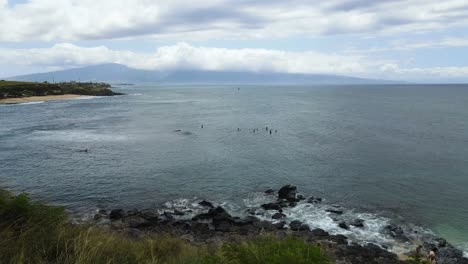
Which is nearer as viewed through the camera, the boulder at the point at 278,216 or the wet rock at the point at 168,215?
the wet rock at the point at 168,215

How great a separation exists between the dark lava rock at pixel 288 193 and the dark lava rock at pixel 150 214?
12028 millimetres

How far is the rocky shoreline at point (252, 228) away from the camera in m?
25.8

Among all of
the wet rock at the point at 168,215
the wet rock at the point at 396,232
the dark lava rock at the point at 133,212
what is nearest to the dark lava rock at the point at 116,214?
the dark lava rock at the point at 133,212

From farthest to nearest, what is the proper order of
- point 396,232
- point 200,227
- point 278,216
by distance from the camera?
1. point 278,216
2. point 200,227
3. point 396,232

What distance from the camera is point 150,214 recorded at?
33000mm

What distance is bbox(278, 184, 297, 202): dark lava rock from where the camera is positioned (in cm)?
3750

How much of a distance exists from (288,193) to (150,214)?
44.3 feet

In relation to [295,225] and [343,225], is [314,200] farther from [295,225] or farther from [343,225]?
[295,225]

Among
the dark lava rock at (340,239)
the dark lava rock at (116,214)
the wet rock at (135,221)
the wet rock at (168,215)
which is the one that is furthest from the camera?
the wet rock at (168,215)

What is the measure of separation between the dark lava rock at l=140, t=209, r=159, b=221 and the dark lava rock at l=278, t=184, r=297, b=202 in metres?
12.0

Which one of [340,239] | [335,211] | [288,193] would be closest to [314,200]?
[288,193]

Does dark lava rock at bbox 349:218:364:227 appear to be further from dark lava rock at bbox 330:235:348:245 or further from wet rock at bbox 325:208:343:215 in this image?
dark lava rock at bbox 330:235:348:245

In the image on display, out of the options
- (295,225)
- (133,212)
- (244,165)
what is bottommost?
(295,225)

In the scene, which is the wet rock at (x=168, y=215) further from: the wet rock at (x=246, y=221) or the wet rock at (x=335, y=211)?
the wet rock at (x=335, y=211)
